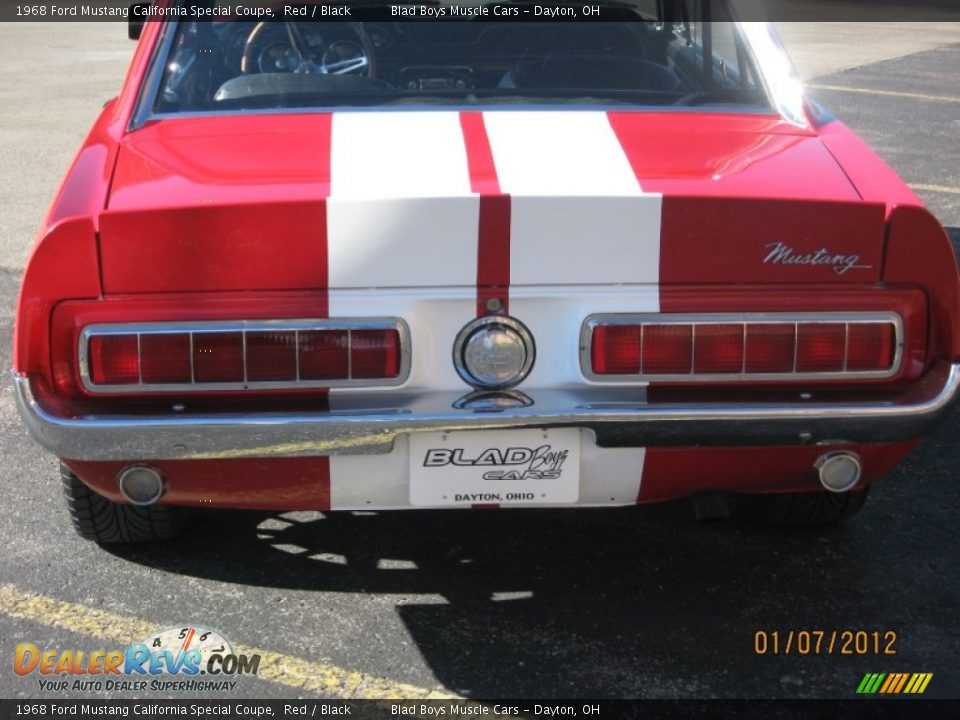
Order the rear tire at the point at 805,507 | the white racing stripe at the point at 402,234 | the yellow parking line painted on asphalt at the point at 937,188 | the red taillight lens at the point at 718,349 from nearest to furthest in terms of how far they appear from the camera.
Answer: the white racing stripe at the point at 402,234 → the red taillight lens at the point at 718,349 → the rear tire at the point at 805,507 → the yellow parking line painted on asphalt at the point at 937,188

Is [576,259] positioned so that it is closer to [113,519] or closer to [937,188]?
[113,519]

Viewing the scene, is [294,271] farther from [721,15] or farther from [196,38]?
[721,15]

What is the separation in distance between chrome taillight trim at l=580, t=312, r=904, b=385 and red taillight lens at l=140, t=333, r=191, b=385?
0.82 m

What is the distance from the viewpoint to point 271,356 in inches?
107

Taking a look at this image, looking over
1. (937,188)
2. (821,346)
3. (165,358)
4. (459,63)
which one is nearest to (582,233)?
(821,346)

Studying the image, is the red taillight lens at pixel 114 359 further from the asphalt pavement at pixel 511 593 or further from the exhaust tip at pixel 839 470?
the exhaust tip at pixel 839 470

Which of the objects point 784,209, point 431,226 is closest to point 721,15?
point 784,209

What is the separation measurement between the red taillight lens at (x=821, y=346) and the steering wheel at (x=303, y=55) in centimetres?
163

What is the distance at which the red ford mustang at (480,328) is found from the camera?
2672 millimetres

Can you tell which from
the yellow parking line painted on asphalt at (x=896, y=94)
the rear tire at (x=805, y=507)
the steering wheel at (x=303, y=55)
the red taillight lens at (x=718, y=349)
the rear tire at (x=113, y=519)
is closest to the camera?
the red taillight lens at (x=718, y=349)

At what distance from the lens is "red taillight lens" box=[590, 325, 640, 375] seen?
2.73 metres

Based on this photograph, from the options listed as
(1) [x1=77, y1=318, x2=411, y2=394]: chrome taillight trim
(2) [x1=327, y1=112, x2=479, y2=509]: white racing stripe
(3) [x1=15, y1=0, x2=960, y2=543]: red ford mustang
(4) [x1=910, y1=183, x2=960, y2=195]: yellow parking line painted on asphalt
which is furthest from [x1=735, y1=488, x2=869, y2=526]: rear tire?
(4) [x1=910, y1=183, x2=960, y2=195]: yellow parking line painted on asphalt

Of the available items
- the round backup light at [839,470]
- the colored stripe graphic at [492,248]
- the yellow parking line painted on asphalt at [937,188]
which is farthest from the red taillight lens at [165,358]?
the yellow parking line painted on asphalt at [937,188]
